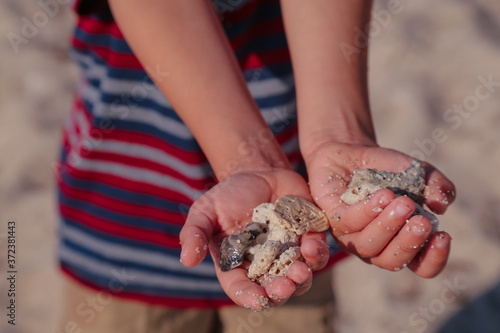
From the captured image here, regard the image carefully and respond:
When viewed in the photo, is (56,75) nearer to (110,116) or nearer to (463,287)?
(110,116)

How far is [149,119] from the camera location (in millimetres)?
1752

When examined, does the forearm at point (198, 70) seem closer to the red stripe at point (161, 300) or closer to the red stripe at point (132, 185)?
the red stripe at point (132, 185)

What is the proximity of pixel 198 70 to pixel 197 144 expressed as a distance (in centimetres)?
31

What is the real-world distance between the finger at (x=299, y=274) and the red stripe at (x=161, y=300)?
0.73 metres

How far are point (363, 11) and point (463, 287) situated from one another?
5.94ft

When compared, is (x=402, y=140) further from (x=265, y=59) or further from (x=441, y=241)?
(x=441, y=241)

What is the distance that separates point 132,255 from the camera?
5.92ft

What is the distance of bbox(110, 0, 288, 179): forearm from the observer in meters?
1.47

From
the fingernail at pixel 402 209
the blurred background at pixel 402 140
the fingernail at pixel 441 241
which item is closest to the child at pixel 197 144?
the fingernail at pixel 441 241

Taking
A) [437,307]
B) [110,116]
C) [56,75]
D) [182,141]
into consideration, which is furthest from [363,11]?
[56,75]

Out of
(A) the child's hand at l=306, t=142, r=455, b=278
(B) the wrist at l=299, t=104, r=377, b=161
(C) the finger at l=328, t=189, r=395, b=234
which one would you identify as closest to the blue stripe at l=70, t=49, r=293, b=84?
(B) the wrist at l=299, t=104, r=377, b=161

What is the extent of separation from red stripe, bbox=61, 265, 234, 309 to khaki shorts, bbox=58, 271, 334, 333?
0.05ft

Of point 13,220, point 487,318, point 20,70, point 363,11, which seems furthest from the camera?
point 20,70

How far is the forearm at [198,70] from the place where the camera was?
1.47 metres
